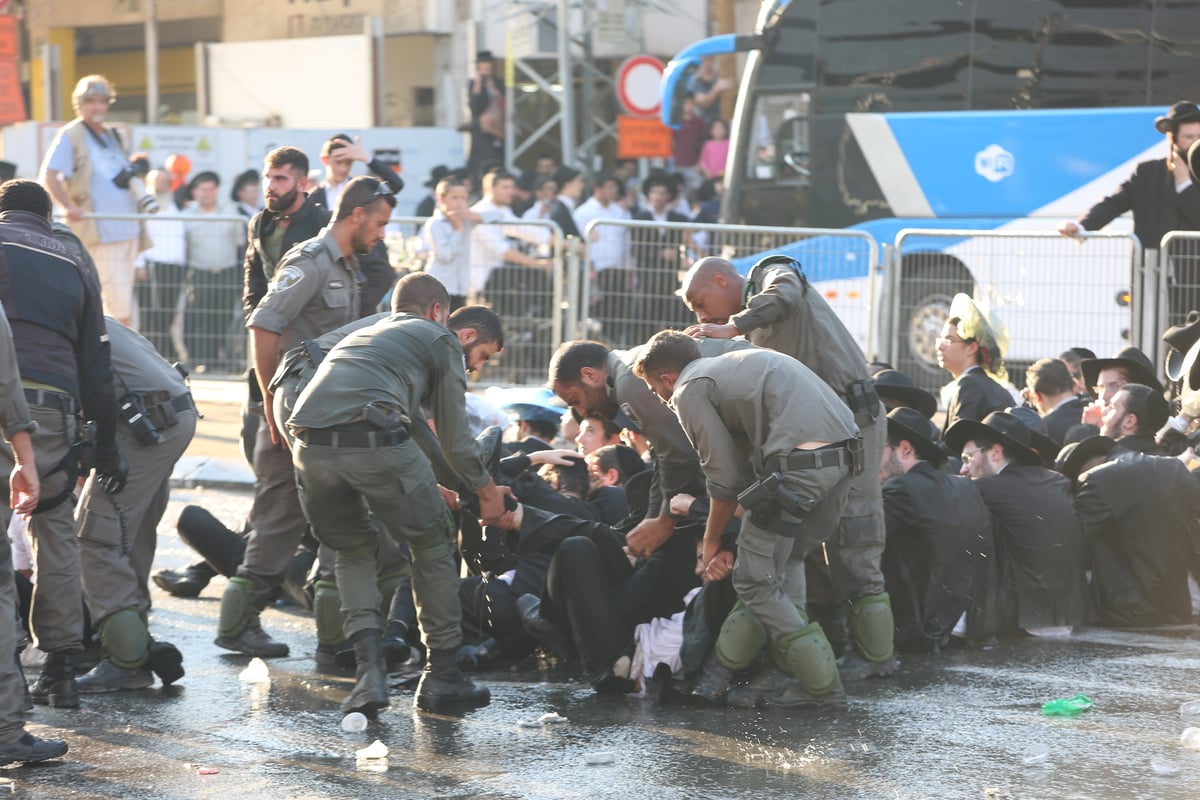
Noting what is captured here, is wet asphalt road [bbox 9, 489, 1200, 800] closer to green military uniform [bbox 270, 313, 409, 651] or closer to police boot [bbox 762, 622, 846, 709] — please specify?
police boot [bbox 762, 622, 846, 709]

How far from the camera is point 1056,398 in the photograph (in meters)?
8.69

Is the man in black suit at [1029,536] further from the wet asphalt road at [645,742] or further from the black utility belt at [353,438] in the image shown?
the black utility belt at [353,438]

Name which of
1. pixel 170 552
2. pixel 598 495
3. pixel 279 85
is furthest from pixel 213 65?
pixel 598 495

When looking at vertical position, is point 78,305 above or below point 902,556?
above

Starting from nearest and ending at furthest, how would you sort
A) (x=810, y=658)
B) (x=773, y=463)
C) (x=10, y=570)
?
1. (x=10, y=570)
2. (x=773, y=463)
3. (x=810, y=658)

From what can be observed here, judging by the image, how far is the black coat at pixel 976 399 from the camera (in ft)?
26.3

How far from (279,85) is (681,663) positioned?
18571 millimetres

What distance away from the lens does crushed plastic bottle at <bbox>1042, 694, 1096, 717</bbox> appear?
608 centimetres

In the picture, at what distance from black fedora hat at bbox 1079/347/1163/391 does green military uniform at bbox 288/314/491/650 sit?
13.4 feet

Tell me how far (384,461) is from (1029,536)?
3.13 meters

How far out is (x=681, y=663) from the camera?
638 centimetres

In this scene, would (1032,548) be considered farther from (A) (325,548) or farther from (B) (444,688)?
(A) (325,548)

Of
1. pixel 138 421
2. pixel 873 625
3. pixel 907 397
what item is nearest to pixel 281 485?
pixel 138 421

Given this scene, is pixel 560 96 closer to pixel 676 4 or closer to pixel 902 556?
pixel 676 4
